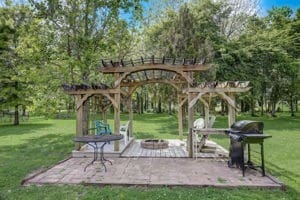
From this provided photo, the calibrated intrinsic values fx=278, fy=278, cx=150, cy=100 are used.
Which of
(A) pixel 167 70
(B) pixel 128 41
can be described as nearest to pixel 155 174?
(A) pixel 167 70

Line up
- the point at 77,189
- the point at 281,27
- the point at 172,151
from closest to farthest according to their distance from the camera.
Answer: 1. the point at 77,189
2. the point at 172,151
3. the point at 281,27

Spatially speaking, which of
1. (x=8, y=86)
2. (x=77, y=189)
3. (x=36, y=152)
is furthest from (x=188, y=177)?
(x=8, y=86)

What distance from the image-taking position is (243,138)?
17.5ft

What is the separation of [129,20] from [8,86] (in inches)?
415

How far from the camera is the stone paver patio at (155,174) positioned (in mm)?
4941

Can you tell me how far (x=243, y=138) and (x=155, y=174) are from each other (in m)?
1.85

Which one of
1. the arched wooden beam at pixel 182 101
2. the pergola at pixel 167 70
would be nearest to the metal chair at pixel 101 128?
the pergola at pixel 167 70

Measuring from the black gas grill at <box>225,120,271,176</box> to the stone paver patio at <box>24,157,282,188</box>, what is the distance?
0.67ft

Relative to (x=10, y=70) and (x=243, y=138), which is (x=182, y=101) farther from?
(x=10, y=70)

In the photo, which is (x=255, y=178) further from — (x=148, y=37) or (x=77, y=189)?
(x=148, y=37)

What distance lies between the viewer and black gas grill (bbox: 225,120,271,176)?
5.32 m

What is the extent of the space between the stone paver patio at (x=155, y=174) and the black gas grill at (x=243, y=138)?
0.20 meters

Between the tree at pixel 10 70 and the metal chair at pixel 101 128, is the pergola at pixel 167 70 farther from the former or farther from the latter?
the tree at pixel 10 70

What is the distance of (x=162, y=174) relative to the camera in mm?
5504
